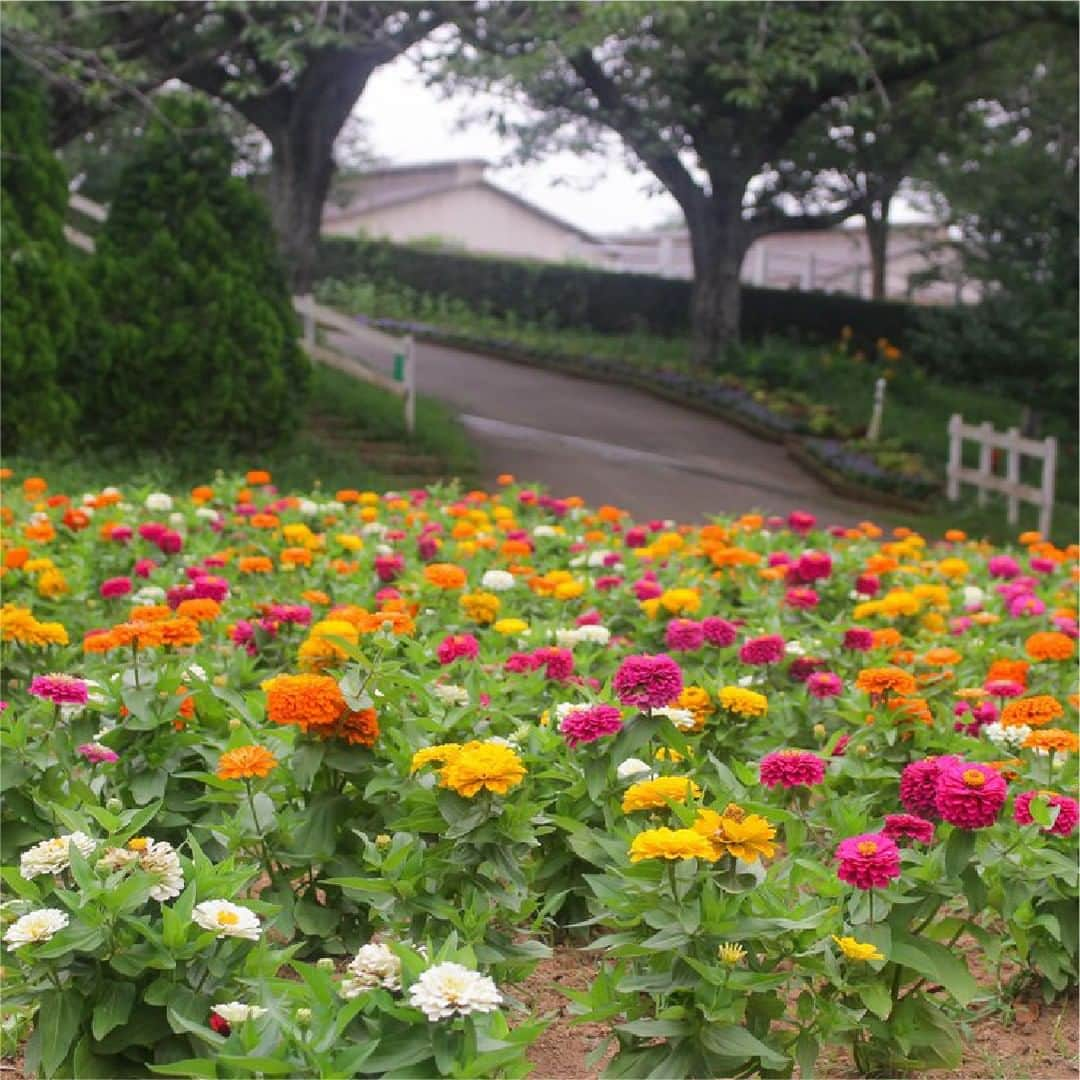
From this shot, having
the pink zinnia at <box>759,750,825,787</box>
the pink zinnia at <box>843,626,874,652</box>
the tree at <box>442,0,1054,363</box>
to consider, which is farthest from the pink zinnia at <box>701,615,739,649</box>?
the tree at <box>442,0,1054,363</box>

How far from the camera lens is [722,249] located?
19.6 meters

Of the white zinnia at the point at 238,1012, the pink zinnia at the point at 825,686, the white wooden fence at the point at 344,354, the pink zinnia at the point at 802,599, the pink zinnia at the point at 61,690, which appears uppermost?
the white wooden fence at the point at 344,354

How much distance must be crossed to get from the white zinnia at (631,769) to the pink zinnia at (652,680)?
154 millimetres

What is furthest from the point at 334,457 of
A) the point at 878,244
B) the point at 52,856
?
the point at 878,244

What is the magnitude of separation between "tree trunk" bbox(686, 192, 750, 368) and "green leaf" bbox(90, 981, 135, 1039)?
17.7 metres

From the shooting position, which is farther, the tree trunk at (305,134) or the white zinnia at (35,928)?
the tree trunk at (305,134)

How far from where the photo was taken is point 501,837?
8.89 feet

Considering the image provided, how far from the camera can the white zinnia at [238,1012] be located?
7.07ft

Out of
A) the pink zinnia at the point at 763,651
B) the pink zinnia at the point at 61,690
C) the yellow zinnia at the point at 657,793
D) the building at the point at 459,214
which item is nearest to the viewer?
the yellow zinnia at the point at 657,793

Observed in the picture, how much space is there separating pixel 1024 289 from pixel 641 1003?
13.7 metres

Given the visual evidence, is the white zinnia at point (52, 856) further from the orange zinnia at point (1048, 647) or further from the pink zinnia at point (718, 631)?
the orange zinnia at point (1048, 647)

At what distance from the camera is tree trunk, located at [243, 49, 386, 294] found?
1528cm

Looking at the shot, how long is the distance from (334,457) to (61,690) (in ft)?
32.5

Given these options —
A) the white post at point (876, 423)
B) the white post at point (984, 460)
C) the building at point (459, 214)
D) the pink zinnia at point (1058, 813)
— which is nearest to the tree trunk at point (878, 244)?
the white post at point (876, 423)
